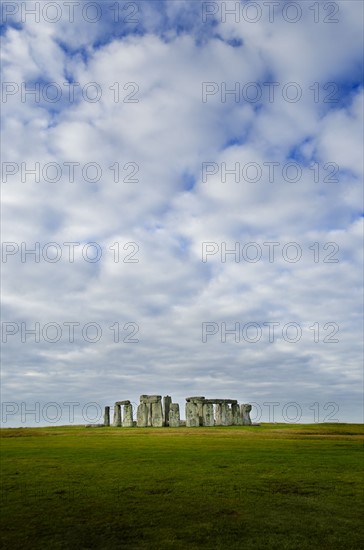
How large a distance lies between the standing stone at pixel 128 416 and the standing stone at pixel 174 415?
17.9 ft

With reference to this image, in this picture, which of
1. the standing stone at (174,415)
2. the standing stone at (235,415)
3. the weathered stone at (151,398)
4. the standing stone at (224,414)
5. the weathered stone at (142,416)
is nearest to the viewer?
the standing stone at (174,415)

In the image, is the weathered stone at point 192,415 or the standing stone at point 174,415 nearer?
the weathered stone at point 192,415

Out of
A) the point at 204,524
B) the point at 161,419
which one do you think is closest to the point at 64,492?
the point at 204,524

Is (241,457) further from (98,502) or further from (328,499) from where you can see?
(98,502)

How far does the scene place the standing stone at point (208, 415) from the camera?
5791 cm

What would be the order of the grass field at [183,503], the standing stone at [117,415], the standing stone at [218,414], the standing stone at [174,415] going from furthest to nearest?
the standing stone at [117,415] < the standing stone at [218,414] < the standing stone at [174,415] < the grass field at [183,503]

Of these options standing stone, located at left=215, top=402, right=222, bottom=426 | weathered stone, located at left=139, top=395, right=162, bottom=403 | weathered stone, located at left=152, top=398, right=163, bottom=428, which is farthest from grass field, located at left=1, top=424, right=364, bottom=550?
standing stone, located at left=215, top=402, right=222, bottom=426

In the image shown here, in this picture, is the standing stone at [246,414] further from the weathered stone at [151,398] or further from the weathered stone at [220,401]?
the weathered stone at [151,398]

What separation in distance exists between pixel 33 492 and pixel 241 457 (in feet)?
37.0

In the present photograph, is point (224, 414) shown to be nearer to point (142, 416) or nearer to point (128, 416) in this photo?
point (142, 416)

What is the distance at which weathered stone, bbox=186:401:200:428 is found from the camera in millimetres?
57162

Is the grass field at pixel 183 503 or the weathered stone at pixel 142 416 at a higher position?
the grass field at pixel 183 503

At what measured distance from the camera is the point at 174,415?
57406 millimetres

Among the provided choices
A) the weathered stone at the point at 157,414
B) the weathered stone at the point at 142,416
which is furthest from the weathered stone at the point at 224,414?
the weathered stone at the point at 142,416
